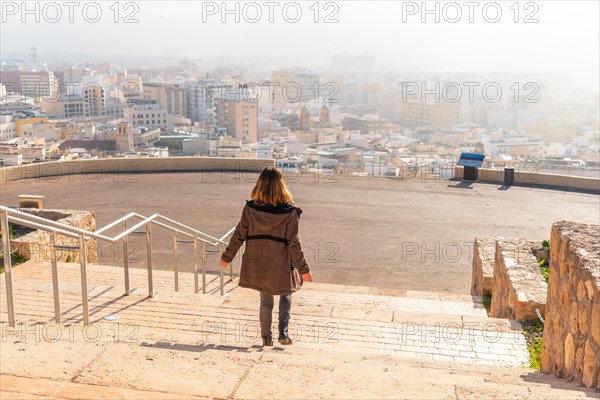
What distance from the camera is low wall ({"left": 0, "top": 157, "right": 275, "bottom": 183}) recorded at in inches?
580

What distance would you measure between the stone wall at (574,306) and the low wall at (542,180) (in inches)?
413

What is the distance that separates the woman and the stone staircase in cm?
42

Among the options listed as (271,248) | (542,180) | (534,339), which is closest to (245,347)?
(271,248)

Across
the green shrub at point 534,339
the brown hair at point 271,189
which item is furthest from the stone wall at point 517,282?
the brown hair at point 271,189

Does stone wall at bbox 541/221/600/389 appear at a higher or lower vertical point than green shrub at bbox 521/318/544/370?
higher

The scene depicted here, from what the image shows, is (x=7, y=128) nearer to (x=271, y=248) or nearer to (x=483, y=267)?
(x=483, y=267)

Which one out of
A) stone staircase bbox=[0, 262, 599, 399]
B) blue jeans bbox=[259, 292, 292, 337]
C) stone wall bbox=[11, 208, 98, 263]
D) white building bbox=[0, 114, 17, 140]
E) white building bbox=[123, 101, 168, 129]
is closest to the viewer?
stone staircase bbox=[0, 262, 599, 399]

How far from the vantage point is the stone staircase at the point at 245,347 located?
2.75 meters

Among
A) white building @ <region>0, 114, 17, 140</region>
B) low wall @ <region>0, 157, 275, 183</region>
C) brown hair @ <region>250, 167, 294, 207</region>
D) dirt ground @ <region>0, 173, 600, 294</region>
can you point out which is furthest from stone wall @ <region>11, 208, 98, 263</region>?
white building @ <region>0, 114, 17, 140</region>

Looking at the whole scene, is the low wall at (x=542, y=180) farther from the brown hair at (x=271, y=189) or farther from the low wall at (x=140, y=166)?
the brown hair at (x=271, y=189)

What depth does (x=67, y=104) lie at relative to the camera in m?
121

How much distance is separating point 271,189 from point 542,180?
1166 cm

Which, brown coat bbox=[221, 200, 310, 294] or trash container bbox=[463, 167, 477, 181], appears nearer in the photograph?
brown coat bbox=[221, 200, 310, 294]

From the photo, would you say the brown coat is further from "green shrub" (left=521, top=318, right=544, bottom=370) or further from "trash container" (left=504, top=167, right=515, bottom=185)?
"trash container" (left=504, top=167, right=515, bottom=185)
